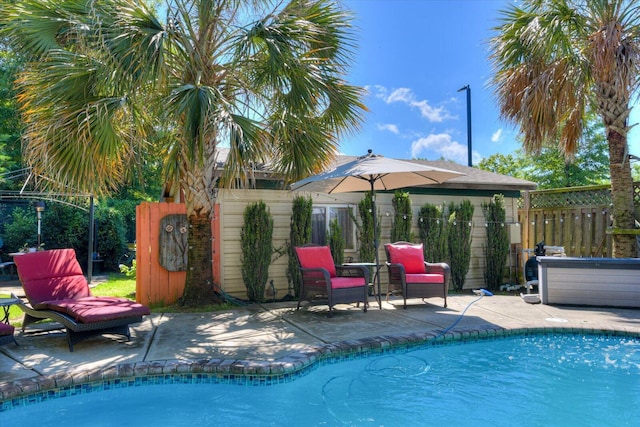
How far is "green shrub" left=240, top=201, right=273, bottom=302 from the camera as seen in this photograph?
8148mm


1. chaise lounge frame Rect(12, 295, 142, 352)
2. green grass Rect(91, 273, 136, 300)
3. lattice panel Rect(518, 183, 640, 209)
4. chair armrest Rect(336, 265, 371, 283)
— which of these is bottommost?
green grass Rect(91, 273, 136, 300)

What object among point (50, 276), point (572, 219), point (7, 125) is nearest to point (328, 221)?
point (50, 276)

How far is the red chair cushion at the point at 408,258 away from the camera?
7773 millimetres

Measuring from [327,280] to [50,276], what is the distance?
3.67 m

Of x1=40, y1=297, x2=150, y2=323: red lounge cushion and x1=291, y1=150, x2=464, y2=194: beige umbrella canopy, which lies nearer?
x1=40, y1=297, x2=150, y2=323: red lounge cushion

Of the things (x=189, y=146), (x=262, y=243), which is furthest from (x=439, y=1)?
(x=189, y=146)

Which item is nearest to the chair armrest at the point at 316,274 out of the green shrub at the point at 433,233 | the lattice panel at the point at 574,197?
the green shrub at the point at 433,233

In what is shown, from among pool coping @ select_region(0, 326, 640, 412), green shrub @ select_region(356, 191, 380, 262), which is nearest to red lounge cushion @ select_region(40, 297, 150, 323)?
pool coping @ select_region(0, 326, 640, 412)

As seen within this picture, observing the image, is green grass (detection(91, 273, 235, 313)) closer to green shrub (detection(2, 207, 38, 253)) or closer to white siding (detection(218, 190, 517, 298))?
white siding (detection(218, 190, 517, 298))

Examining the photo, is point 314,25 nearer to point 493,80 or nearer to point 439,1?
point 493,80

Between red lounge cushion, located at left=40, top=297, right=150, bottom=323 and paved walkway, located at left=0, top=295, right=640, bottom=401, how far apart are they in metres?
0.36

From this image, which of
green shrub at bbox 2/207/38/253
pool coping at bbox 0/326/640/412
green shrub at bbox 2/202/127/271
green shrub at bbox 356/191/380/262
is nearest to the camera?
pool coping at bbox 0/326/640/412

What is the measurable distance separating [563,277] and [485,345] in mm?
2869

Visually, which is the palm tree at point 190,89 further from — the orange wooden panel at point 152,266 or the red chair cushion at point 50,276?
the red chair cushion at point 50,276
